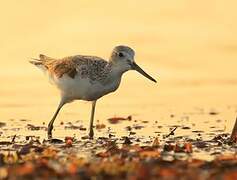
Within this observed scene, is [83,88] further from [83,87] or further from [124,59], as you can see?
[124,59]

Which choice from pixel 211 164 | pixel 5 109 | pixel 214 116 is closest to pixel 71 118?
pixel 5 109

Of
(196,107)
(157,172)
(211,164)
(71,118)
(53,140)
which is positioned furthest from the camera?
(196,107)

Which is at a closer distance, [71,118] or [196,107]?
[71,118]

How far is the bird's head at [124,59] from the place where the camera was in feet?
51.1

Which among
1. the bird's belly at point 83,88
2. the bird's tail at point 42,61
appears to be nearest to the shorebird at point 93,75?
the bird's belly at point 83,88

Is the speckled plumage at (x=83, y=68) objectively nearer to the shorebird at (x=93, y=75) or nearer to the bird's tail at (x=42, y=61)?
the shorebird at (x=93, y=75)

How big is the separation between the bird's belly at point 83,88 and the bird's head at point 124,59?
1.32ft

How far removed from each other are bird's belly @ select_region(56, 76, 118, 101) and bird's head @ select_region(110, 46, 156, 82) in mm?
401

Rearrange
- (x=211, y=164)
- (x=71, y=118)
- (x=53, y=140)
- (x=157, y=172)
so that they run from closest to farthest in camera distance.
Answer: (x=157, y=172)
(x=211, y=164)
(x=53, y=140)
(x=71, y=118)

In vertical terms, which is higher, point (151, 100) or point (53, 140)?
point (151, 100)

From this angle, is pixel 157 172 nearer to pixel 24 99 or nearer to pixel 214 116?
pixel 214 116

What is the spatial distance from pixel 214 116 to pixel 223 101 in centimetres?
203

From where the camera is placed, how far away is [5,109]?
18.4 metres

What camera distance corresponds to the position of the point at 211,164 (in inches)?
393
